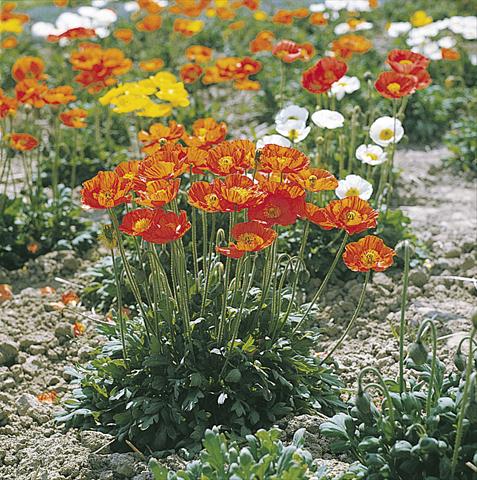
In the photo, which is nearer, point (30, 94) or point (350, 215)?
point (350, 215)

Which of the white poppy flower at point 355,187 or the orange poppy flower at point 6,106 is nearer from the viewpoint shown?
the white poppy flower at point 355,187

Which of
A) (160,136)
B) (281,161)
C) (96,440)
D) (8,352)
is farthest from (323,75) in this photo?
(96,440)

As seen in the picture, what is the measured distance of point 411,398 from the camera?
266 centimetres

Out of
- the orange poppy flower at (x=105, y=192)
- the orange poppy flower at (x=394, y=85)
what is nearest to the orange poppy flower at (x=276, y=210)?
the orange poppy flower at (x=105, y=192)

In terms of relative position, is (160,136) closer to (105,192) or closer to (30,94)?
(105,192)

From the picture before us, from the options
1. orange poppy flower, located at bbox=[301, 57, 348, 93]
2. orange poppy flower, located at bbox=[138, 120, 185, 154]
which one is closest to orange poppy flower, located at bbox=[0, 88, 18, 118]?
orange poppy flower, located at bbox=[138, 120, 185, 154]

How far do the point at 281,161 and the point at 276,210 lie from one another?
0.18 m

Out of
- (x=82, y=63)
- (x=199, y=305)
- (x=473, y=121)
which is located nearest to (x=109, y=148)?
(x=82, y=63)

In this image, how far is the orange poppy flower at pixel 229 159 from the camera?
2951 mm

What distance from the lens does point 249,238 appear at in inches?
109

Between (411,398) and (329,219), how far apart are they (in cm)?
65

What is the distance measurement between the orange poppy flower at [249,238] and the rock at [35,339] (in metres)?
1.38

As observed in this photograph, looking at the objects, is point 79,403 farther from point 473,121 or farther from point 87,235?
point 473,121

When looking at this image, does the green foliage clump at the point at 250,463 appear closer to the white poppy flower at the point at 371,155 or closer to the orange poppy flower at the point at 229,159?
the orange poppy flower at the point at 229,159
